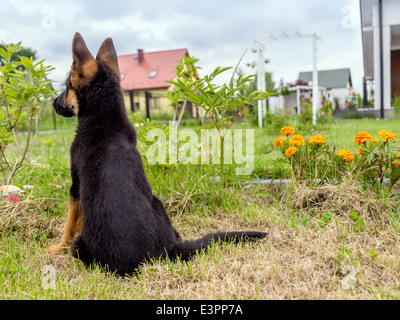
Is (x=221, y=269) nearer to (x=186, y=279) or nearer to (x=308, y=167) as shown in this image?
(x=186, y=279)

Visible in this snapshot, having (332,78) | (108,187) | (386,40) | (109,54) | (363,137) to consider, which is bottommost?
(108,187)

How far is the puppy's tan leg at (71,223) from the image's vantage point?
234 cm

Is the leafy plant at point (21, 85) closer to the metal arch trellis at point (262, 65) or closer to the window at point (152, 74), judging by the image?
the metal arch trellis at point (262, 65)

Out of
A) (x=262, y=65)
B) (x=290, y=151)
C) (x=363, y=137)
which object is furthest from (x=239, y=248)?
(x=262, y=65)

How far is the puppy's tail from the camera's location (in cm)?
225

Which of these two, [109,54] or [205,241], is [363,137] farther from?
[109,54]

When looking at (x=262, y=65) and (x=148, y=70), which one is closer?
(x=262, y=65)

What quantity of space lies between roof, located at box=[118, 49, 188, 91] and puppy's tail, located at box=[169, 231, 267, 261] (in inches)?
867

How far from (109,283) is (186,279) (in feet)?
1.45

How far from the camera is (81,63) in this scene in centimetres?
222

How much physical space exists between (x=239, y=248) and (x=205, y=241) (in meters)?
0.24

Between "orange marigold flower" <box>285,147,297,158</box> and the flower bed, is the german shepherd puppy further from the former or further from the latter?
the flower bed

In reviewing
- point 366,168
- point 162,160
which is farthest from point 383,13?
point 162,160

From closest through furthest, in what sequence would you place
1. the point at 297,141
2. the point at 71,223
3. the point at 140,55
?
1. the point at 71,223
2. the point at 297,141
3. the point at 140,55
